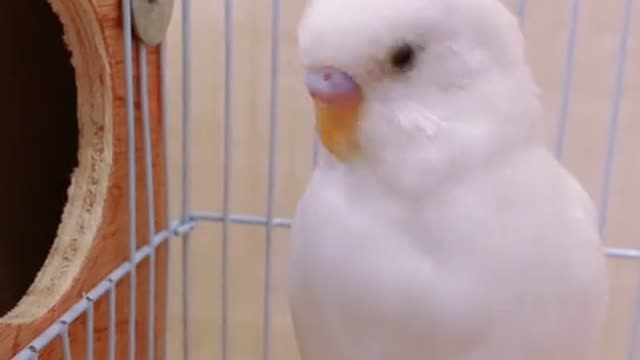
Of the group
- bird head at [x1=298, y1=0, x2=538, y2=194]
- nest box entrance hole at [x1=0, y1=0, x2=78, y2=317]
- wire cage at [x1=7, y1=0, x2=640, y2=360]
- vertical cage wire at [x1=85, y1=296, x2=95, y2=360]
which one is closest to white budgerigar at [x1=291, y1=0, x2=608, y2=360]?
bird head at [x1=298, y1=0, x2=538, y2=194]

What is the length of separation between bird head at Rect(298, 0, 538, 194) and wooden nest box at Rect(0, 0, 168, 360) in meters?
0.20

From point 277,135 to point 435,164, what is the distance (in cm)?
41

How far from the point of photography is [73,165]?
85 centimetres

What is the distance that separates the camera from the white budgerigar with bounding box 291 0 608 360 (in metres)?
0.49

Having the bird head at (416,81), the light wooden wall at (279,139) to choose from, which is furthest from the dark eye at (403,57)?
the light wooden wall at (279,139)

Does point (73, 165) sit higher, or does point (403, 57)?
point (403, 57)

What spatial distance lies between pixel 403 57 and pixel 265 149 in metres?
0.44

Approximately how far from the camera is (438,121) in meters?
0.50

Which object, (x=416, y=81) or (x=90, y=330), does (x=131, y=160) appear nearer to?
(x=90, y=330)

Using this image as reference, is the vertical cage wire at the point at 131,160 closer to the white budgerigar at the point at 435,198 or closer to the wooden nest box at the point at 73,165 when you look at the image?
the wooden nest box at the point at 73,165

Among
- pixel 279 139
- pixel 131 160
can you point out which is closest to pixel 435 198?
pixel 131 160

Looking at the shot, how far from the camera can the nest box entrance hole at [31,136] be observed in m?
0.85

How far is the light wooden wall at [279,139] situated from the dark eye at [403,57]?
16.1 inches

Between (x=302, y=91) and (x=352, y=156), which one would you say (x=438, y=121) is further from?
(x=302, y=91)
